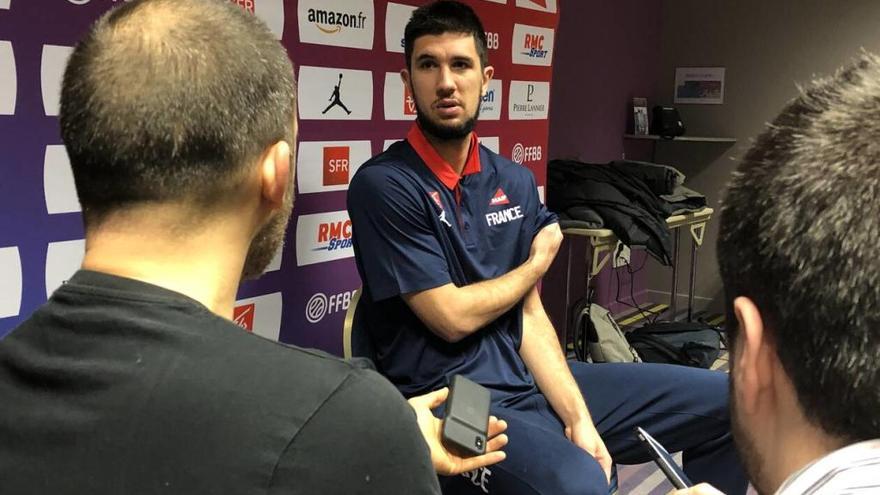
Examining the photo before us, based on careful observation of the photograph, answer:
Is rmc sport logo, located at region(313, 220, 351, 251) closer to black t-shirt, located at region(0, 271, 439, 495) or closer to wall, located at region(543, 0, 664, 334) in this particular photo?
black t-shirt, located at region(0, 271, 439, 495)

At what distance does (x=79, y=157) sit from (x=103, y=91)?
68 millimetres

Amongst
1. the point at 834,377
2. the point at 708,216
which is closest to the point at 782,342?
the point at 834,377

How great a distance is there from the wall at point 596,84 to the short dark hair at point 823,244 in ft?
9.87

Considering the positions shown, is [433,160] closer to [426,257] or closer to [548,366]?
[426,257]

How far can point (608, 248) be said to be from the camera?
3.17 m

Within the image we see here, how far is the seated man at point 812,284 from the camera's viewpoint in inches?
20.1

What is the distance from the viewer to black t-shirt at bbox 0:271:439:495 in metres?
0.60

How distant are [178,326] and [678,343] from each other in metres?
3.14

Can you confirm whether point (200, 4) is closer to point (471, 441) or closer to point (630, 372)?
point (471, 441)

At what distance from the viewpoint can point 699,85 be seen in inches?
179

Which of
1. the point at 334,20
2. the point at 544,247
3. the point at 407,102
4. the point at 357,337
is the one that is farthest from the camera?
the point at 407,102

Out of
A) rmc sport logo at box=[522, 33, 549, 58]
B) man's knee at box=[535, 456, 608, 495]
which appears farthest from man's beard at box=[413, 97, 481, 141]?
rmc sport logo at box=[522, 33, 549, 58]

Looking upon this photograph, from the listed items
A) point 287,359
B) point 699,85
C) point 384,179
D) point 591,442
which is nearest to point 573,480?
point 591,442

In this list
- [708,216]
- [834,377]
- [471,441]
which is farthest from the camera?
[708,216]
